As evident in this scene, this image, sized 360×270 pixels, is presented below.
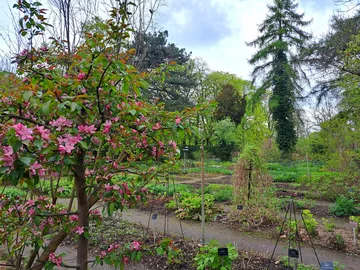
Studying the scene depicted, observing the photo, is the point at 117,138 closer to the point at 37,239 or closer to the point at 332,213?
the point at 37,239

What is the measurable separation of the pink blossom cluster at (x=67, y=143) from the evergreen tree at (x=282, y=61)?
1719cm

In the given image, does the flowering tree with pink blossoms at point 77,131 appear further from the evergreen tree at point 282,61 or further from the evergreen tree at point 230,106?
the evergreen tree at point 230,106

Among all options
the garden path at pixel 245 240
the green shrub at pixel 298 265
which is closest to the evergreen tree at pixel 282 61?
the garden path at pixel 245 240

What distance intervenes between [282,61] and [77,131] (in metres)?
18.8

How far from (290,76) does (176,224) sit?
15328 mm

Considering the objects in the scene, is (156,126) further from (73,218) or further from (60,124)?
(73,218)

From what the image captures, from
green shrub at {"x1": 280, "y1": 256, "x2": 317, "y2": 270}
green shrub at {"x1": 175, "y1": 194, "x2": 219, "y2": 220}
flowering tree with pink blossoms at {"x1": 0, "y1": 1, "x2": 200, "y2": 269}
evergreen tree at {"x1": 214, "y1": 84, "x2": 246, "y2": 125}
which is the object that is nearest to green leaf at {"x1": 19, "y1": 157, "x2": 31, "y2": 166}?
flowering tree with pink blossoms at {"x1": 0, "y1": 1, "x2": 200, "y2": 269}

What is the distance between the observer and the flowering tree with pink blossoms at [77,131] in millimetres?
1001

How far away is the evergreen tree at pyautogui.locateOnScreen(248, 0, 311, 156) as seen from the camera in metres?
16.9

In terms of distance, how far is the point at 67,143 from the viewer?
102 centimetres

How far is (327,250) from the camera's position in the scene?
3.54 meters

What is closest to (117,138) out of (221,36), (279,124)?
(221,36)

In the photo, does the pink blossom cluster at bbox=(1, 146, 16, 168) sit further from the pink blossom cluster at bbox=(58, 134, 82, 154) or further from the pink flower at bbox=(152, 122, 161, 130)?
the pink flower at bbox=(152, 122, 161, 130)

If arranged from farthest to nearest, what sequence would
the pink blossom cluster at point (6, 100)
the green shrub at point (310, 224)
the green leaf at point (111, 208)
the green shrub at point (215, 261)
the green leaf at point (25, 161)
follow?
the green shrub at point (310, 224)
the green shrub at point (215, 261)
the green leaf at point (111, 208)
the pink blossom cluster at point (6, 100)
the green leaf at point (25, 161)
